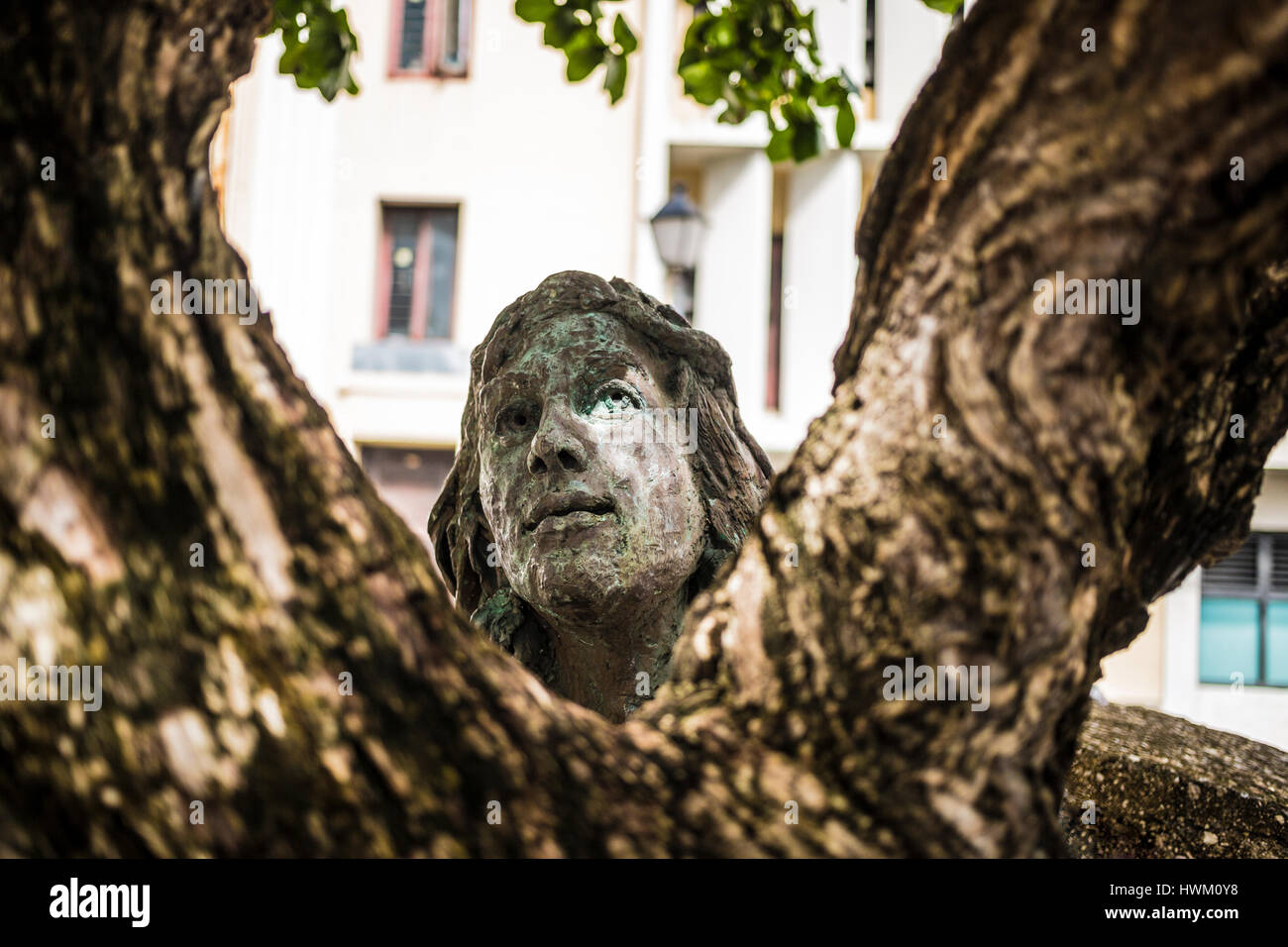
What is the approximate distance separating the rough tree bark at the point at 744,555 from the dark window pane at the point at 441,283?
38.5 feet

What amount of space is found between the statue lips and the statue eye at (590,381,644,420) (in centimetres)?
21

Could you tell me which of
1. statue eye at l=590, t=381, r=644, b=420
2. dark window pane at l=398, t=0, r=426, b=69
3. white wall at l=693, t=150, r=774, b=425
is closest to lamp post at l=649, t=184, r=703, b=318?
white wall at l=693, t=150, r=774, b=425

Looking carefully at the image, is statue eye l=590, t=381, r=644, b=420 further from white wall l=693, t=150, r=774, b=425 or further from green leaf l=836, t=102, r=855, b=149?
white wall l=693, t=150, r=774, b=425

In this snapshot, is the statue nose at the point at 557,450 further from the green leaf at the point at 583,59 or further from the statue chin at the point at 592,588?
the green leaf at the point at 583,59

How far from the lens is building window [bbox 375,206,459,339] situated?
13.0 metres

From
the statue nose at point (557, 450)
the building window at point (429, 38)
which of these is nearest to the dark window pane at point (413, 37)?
the building window at point (429, 38)

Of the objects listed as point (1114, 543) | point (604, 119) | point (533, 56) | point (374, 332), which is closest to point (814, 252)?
point (604, 119)

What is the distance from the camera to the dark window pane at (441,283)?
42.7 feet

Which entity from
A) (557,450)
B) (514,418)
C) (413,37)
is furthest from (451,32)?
(557,450)

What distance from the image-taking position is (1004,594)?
1.29m

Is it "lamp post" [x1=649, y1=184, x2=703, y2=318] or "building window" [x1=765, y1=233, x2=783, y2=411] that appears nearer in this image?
"lamp post" [x1=649, y1=184, x2=703, y2=318]

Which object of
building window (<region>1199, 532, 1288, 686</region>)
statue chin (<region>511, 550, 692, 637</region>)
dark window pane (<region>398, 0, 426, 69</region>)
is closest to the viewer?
statue chin (<region>511, 550, 692, 637</region>)

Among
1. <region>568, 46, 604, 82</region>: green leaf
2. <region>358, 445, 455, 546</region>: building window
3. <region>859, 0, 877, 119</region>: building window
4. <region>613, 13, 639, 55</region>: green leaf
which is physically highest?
<region>859, 0, 877, 119</region>: building window
